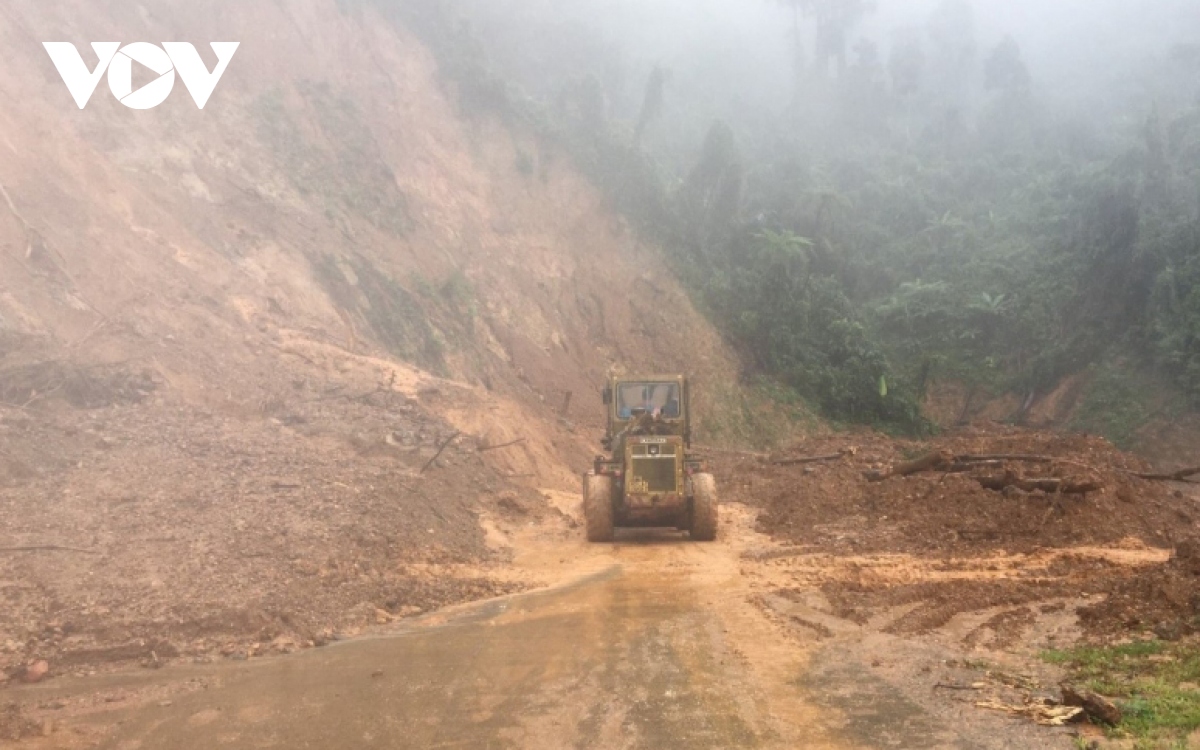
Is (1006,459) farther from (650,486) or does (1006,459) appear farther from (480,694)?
→ (480,694)

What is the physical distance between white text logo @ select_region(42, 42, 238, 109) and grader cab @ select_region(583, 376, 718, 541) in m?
15.2

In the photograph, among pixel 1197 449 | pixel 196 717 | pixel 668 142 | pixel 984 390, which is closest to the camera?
pixel 196 717

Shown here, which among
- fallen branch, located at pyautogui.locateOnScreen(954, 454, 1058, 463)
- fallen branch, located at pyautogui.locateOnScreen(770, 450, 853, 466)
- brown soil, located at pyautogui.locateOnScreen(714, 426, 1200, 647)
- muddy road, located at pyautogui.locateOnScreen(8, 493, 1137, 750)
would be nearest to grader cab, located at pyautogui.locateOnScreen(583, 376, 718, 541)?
brown soil, located at pyautogui.locateOnScreen(714, 426, 1200, 647)

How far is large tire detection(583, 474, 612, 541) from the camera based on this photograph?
14414 mm

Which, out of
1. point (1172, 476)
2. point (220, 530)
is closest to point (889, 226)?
point (1172, 476)

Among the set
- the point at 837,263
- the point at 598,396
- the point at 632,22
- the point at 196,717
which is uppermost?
the point at 632,22

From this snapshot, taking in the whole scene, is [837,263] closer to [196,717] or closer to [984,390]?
[984,390]

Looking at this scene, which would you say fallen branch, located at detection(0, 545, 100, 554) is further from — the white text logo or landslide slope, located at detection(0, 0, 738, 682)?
the white text logo

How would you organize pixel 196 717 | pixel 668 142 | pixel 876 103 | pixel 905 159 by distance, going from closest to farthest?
pixel 196 717 → pixel 668 142 → pixel 905 159 → pixel 876 103

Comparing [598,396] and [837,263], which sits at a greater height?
[837,263]

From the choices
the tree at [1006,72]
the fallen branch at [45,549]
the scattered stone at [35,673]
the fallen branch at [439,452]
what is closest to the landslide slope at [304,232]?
the fallen branch at [439,452]

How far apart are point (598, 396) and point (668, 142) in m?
23.7

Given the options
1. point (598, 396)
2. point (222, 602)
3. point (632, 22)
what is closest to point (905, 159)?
point (632, 22)

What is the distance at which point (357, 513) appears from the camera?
40.8ft
